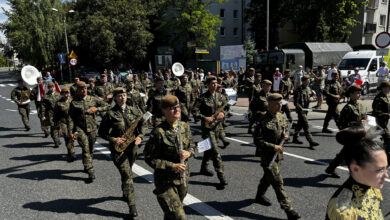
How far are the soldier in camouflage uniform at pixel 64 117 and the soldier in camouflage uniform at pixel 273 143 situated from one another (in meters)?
5.30

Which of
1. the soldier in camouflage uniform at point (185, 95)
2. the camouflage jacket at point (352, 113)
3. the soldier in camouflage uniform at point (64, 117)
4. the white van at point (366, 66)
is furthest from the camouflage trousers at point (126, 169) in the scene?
the white van at point (366, 66)

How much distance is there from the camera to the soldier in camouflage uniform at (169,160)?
11.0 ft

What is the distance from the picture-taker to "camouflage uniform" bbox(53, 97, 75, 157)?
7559 millimetres

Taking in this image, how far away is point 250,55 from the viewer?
3591cm

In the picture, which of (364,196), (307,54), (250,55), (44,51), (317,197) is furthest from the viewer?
(44,51)

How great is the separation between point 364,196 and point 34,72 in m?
12.2

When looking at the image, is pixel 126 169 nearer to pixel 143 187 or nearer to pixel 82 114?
pixel 143 187

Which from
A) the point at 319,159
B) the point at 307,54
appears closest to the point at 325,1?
the point at 307,54

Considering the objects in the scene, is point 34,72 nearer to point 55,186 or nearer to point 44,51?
point 55,186

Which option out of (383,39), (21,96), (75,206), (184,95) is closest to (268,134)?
(75,206)

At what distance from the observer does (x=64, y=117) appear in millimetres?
7789

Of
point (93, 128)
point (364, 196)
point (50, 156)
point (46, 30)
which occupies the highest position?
point (46, 30)

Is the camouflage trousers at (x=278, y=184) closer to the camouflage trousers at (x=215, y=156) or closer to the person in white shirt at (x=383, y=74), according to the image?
the camouflage trousers at (x=215, y=156)

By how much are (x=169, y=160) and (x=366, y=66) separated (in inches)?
769
